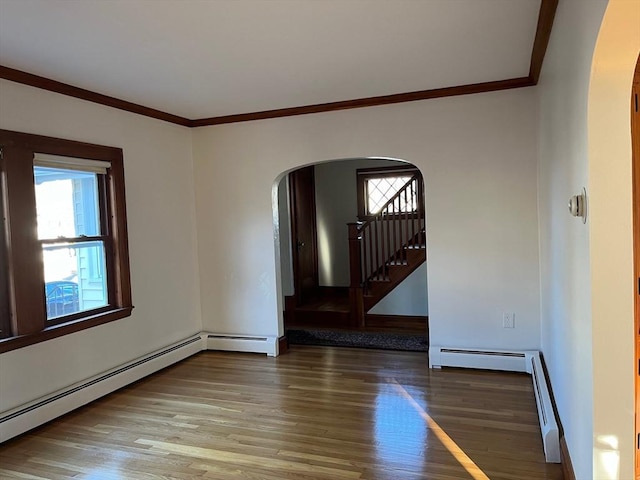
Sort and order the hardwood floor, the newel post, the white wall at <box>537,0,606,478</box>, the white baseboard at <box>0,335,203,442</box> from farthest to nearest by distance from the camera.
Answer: the newel post
the white baseboard at <box>0,335,203,442</box>
the hardwood floor
the white wall at <box>537,0,606,478</box>

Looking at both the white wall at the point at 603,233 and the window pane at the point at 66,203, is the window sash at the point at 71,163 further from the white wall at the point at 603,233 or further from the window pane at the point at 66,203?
the white wall at the point at 603,233

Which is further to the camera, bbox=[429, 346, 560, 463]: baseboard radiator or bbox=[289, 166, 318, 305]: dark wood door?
bbox=[289, 166, 318, 305]: dark wood door

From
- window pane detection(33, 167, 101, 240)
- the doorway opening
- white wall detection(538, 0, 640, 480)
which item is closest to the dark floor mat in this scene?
the doorway opening

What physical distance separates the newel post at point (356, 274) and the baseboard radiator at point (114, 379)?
1.46 m

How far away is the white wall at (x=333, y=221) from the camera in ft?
24.9

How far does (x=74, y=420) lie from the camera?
336 centimetres

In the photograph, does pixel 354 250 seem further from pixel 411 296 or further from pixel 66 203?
pixel 66 203

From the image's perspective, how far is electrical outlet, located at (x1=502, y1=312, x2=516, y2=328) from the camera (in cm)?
398

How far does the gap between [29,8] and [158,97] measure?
5.47ft

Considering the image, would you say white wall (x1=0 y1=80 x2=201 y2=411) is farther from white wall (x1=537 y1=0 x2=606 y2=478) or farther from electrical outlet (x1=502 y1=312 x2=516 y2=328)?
white wall (x1=537 y1=0 x2=606 y2=478)

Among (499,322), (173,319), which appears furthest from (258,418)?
(499,322)

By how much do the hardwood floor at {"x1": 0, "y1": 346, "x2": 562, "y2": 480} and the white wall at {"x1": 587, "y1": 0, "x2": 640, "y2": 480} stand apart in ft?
3.13

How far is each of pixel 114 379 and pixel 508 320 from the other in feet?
11.0

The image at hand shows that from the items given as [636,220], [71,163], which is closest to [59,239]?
[71,163]
